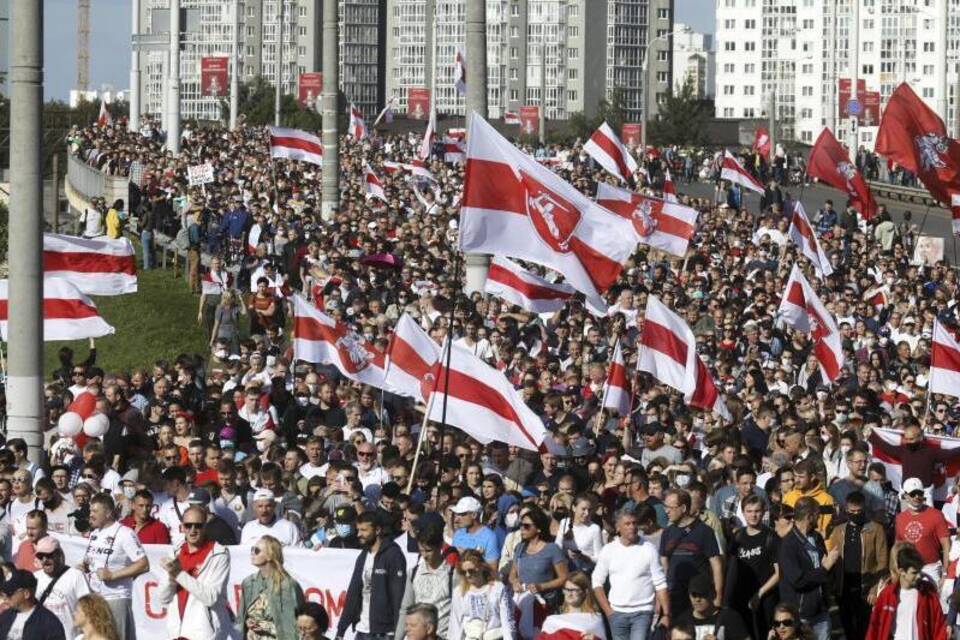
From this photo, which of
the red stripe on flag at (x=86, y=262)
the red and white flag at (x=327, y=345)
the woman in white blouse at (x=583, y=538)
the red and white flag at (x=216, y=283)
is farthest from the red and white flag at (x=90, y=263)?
the red and white flag at (x=216, y=283)

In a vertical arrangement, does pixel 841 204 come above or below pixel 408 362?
above

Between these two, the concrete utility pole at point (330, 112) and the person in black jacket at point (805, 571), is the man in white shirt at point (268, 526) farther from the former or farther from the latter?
the concrete utility pole at point (330, 112)

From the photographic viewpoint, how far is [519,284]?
2384 cm

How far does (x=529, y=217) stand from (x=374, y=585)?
4563mm

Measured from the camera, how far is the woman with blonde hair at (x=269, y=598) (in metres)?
13.0

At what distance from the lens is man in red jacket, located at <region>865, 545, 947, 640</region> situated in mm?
13609

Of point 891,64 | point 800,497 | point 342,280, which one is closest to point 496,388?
point 800,497

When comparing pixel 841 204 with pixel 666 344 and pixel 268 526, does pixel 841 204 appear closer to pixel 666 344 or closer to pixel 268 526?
pixel 666 344

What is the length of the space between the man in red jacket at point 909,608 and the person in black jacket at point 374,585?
8.78ft

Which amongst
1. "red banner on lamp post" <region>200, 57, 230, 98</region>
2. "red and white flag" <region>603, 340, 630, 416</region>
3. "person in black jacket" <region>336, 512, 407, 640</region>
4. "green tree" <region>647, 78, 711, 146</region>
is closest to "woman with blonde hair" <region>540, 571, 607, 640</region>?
"person in black jacket" <region>336, 512, 407, 640</region>

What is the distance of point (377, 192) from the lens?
42.7 meters

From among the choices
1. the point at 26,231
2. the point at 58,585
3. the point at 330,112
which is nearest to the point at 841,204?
the point at 330,112

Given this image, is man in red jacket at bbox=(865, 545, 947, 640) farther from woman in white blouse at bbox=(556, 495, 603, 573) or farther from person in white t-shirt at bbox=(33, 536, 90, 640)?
person in white t-shirt at bbox=(33, 536, 90, 640)

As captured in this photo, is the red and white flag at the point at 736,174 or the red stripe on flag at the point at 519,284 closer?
the red stripe on flag at the point at 519,284
